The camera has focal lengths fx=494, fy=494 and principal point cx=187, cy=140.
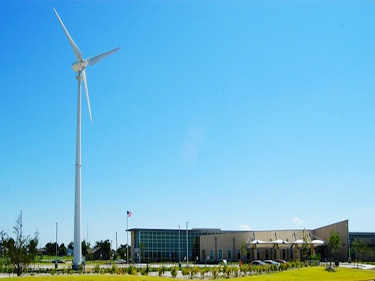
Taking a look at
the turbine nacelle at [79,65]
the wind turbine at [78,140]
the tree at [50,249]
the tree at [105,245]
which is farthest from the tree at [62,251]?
the turbine nacelle at [79,65]

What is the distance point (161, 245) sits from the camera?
105562 millimetres

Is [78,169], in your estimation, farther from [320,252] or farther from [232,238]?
[320,252]

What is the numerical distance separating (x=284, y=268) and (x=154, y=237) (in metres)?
51.7

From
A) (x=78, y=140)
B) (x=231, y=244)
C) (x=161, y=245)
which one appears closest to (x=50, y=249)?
(x=161, y=245)

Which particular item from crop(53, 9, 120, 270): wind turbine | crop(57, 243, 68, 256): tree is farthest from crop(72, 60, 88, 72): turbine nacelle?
crop(57, 243, 68, 256): tree

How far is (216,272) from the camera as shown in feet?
163

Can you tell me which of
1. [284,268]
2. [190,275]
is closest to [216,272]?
[190,275]

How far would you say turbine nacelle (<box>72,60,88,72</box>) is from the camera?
184 feet

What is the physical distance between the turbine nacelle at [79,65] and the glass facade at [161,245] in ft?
174

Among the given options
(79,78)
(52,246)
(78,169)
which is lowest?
(52,246)

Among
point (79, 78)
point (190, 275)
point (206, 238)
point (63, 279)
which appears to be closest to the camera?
point (63, 279)

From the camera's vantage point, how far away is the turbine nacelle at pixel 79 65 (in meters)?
56.2

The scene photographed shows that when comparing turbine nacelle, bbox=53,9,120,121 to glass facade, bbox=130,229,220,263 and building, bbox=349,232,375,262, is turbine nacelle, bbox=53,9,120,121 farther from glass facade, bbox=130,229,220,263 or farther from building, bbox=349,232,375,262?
building, bbox=349,232,375,262

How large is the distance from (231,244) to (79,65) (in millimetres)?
54750
